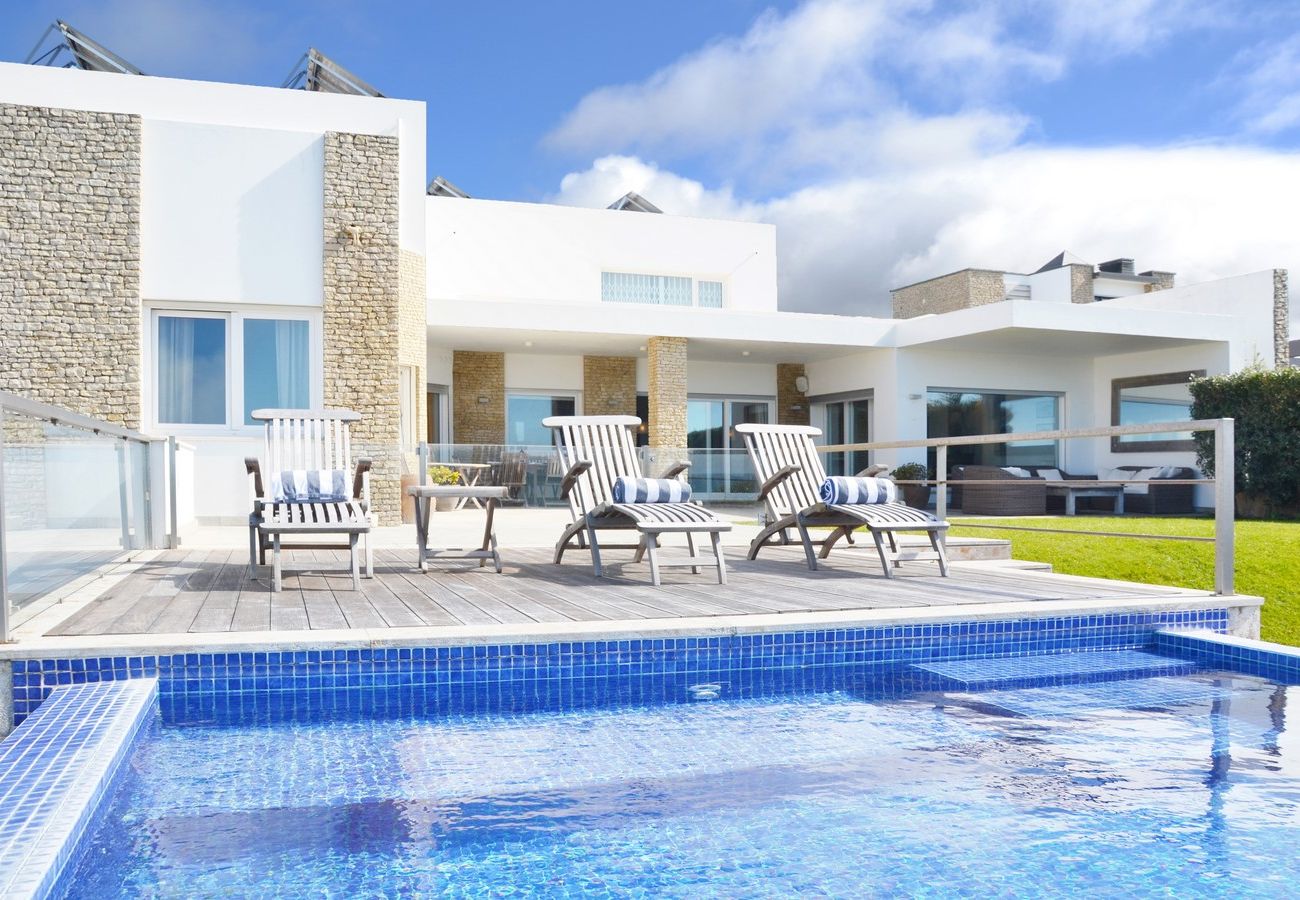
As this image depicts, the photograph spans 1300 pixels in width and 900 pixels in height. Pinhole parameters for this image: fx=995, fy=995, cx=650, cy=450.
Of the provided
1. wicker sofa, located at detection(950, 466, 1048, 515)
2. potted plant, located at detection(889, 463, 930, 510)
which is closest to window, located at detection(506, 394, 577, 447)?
potted plant, located at detection(889, 463, 930, 510)

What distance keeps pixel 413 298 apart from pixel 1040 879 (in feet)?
39.4

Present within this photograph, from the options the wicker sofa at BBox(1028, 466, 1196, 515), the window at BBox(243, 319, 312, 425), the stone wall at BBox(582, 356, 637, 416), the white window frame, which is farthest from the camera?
the stone wall at BBox(582, 356, 637, 416)

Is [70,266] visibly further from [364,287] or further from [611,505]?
[611,505]

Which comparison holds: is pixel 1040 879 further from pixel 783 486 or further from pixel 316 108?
pixel 316 108

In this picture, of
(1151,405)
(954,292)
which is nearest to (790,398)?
(1151,405)

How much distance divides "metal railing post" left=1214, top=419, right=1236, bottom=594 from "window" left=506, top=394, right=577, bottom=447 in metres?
13.3

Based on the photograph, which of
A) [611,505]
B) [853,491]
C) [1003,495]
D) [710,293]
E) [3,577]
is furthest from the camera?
[710,293]

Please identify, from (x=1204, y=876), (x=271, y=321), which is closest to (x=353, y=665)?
(x=1204, y=876)

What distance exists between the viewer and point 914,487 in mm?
15719

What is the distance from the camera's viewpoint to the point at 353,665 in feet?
12.9

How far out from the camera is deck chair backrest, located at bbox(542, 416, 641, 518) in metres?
6.69

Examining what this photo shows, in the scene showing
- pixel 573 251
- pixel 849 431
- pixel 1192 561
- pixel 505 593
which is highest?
pixel 573 251

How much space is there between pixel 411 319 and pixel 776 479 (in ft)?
26.3

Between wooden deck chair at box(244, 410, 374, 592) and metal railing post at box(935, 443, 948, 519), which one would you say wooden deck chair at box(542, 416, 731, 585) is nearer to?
wooden deck chair at box(244, 410, 374, 592)
